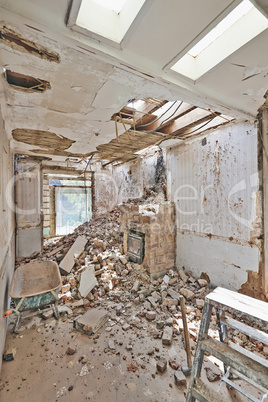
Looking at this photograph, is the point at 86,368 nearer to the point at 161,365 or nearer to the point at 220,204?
the point at 161,365

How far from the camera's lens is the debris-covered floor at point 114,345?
1.72 metres

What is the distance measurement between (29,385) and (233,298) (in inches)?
84.3

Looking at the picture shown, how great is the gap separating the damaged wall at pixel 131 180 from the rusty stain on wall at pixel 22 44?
3.38 meters

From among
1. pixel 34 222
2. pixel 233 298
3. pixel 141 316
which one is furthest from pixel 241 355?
pixel 34 222

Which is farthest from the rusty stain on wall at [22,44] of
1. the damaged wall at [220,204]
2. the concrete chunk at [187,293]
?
the concrete chunk at [187,293]

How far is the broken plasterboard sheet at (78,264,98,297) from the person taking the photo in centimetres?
321

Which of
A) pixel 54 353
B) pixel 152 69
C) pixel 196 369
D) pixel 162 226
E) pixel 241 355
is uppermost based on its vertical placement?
pixel 152 69

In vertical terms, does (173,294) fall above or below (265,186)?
below

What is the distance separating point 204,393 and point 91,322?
1625 millimetres

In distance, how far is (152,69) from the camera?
1.55 m

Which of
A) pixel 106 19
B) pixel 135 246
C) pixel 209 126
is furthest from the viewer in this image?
pixel 135 246

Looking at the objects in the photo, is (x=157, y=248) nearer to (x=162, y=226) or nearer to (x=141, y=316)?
(x=162, y=226)

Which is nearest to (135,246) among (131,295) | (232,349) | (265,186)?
(131,295)

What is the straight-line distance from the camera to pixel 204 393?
1.29m
